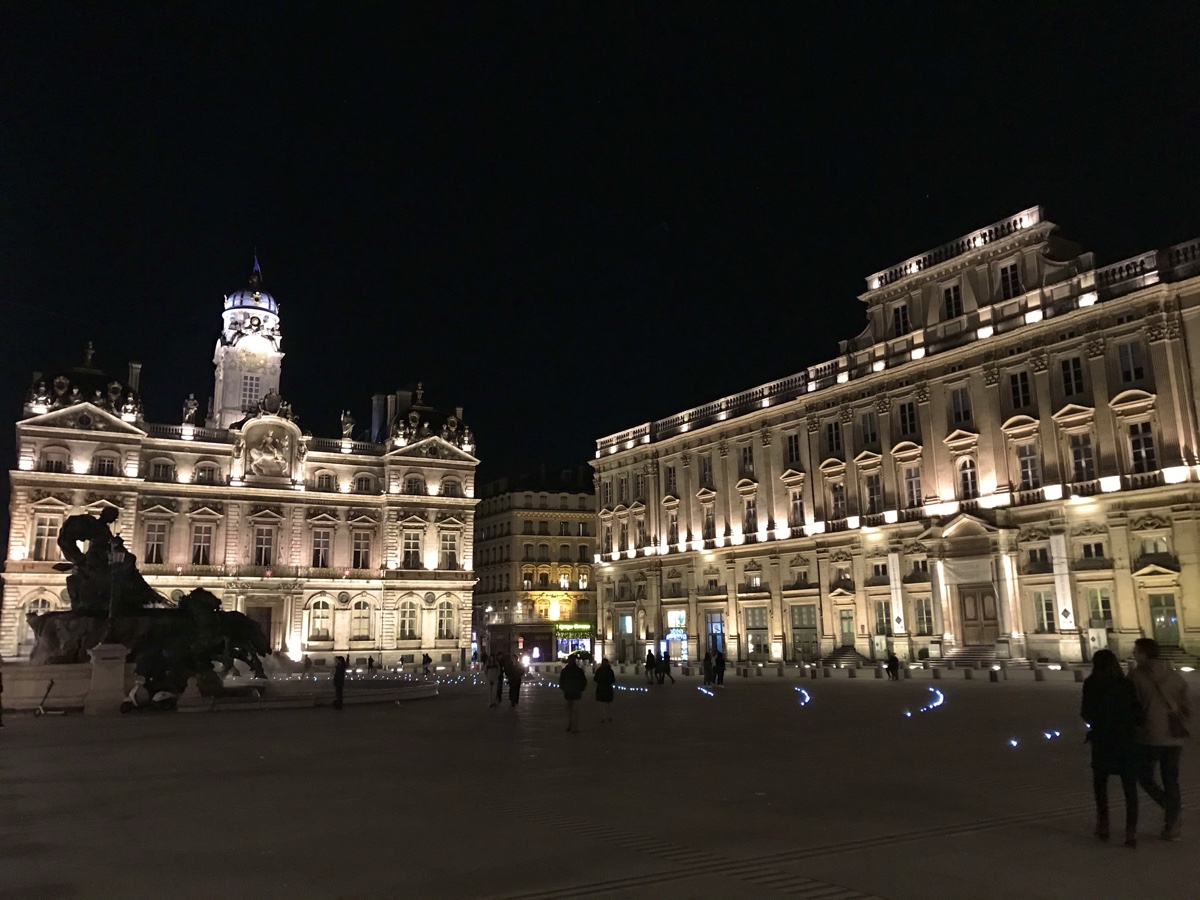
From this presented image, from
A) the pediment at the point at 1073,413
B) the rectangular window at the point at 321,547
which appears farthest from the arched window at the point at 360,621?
the pediment at the point at 1073,413

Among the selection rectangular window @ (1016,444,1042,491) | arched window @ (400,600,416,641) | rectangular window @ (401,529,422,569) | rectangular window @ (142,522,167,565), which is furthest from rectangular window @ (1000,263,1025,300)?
rectangular window @ (142,522,167,565)

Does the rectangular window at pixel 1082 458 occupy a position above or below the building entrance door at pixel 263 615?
above

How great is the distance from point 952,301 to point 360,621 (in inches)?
1851

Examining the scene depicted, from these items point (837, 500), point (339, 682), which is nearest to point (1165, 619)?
point (837, 500)

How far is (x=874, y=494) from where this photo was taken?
176ft

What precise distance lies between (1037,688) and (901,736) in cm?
1630

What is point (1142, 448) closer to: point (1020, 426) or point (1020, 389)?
point (1020, 426)

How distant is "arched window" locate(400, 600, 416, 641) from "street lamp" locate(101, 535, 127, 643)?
39430mm

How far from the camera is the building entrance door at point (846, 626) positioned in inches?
2120

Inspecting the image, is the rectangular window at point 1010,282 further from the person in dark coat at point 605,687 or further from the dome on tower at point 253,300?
the dome on tower at point 253,300

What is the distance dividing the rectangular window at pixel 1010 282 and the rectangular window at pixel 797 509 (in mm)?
17464

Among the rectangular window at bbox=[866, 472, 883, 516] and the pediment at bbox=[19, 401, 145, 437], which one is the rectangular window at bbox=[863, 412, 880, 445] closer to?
the rectangular window at bbox=[866, 472, 883, 516]

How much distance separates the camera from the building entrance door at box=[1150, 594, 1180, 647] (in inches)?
1501

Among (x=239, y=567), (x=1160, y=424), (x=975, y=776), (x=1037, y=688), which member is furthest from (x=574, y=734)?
(x=239, y=567)
